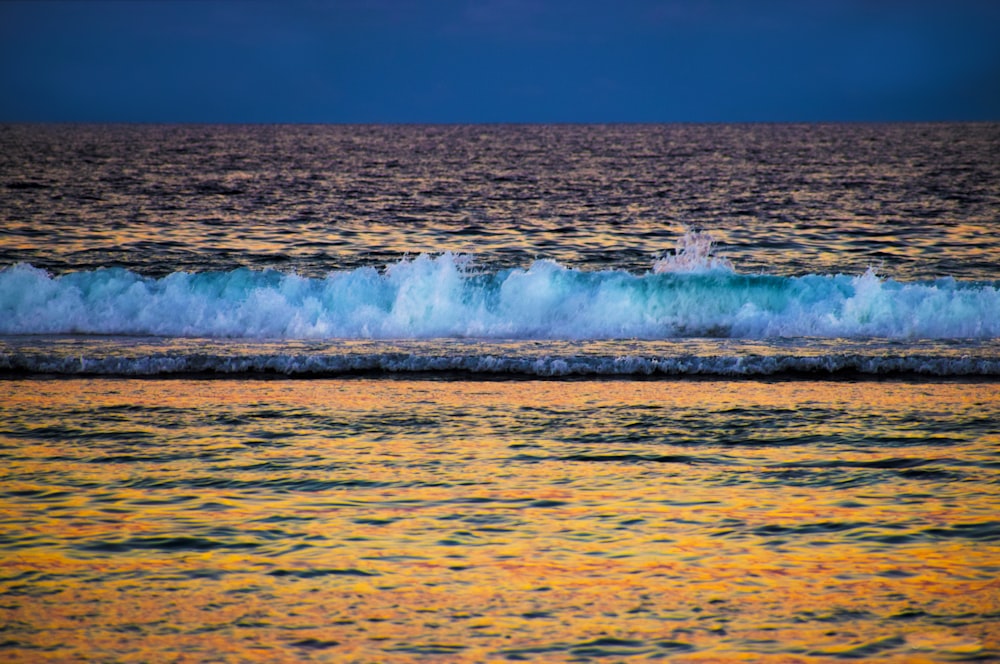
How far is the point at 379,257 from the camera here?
25484mm

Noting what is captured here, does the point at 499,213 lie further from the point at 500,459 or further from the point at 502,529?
the point at 502,529

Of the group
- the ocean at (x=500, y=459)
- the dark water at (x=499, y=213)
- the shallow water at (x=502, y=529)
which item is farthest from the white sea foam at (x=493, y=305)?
the shallow water at (x=502, y=529)

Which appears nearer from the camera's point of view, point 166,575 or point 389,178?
point 166,575

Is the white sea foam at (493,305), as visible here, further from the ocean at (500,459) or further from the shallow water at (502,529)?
the shallow water at (502,529)

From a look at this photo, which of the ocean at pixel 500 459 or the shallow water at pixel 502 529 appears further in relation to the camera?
the ocean at pixel 500 459

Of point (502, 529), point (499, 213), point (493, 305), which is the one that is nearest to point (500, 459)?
point (502, 529)

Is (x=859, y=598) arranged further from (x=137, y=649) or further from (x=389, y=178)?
(x=389, y=178)

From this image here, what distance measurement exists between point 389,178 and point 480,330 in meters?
40.5

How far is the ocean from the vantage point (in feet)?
17.8

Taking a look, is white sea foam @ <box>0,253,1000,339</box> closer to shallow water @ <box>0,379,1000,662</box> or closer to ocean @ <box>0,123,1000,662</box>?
ocean @ <box>0,123,1000,662</box>

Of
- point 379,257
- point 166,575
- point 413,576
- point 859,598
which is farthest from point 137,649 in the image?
point 379,257

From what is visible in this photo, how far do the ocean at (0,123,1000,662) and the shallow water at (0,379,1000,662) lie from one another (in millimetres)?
28

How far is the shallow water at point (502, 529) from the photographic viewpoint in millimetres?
5285

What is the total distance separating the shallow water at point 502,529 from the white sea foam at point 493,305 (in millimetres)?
5798
